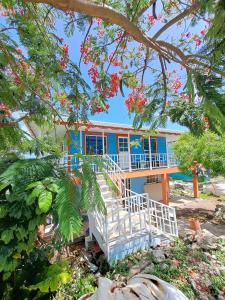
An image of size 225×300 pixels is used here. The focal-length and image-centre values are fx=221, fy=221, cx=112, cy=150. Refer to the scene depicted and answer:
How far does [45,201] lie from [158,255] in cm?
565

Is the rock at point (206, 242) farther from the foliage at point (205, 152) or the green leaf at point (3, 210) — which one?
the green leaf at point (3, 210)

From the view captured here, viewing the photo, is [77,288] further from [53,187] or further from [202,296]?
[53,187]

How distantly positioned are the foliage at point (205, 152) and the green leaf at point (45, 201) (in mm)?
8168

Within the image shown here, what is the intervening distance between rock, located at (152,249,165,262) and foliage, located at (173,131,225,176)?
15.0ft

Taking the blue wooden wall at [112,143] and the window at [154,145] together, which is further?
the window at [154,145]

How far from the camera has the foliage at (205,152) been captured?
29.5 ft

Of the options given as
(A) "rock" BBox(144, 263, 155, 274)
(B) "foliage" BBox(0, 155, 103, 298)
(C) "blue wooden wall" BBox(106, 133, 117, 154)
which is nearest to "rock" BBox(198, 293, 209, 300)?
(A) "rock" BBox(144, 263, 155, 274)

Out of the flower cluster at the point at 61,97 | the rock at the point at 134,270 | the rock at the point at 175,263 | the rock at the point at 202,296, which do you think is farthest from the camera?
the rock at the point at 175,263

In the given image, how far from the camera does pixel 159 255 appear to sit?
597 cm

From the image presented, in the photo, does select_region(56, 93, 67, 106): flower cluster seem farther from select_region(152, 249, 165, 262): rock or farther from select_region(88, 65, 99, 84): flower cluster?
select_region(152, 249, 165, 262): rock

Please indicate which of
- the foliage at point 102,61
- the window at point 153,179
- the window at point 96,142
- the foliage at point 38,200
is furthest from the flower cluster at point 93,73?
the window at point 153,179

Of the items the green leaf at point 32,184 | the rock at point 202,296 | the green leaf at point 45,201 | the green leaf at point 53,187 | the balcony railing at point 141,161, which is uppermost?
the balcony railing at point 141,161

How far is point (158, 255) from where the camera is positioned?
5973 mm

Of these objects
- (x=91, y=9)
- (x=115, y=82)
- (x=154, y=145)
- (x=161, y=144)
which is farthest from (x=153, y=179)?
(x=91, y=9)
